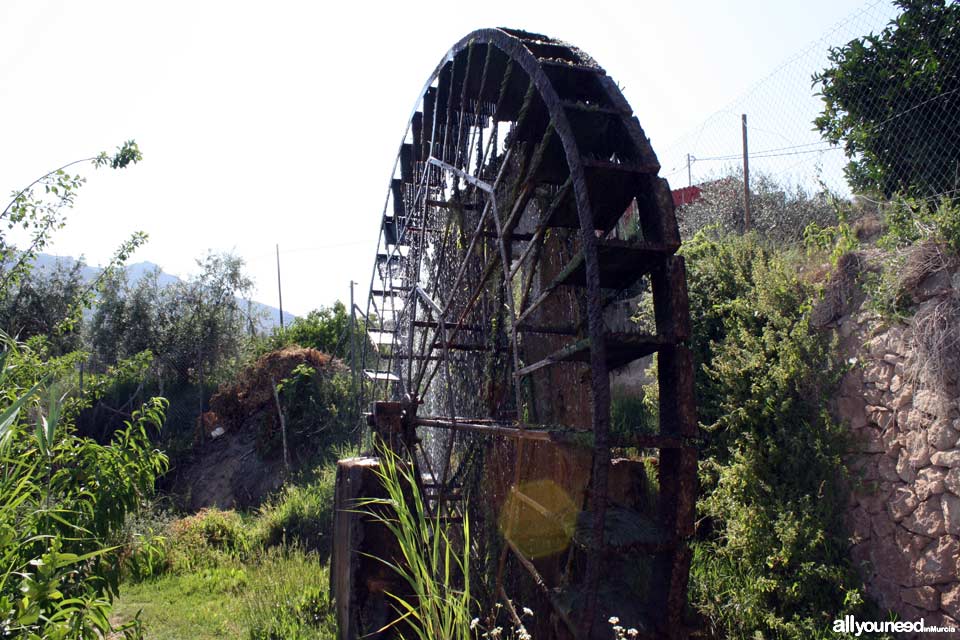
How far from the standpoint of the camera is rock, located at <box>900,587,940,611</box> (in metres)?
3.92

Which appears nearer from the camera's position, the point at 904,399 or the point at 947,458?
the point at 947,458

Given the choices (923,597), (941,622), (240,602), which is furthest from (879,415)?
(240,602)

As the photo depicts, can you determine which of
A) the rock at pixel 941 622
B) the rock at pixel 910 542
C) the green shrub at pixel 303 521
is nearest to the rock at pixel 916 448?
the rock at pixel 910 542

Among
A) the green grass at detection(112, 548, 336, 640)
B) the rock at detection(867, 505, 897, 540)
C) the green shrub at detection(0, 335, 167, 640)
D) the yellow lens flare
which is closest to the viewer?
the green shrub at detection(0, 335, 167, 640)

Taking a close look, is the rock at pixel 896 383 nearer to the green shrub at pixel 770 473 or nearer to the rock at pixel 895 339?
the rock at pixel 895 339

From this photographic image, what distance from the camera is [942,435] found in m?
3.99

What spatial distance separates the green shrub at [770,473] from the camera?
4.38 meters

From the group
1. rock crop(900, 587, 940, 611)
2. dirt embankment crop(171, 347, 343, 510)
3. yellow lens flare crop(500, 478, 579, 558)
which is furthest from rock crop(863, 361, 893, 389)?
dirt embankment crop(171, 347, 343, 510)

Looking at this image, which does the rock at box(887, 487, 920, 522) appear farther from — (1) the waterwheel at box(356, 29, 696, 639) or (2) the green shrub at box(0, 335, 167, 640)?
(2) the green shrub at box(0, 335, 167, 640)

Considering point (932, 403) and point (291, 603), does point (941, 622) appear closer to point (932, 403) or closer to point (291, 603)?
point (932, 403)

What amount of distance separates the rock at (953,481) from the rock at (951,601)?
51 centimetres

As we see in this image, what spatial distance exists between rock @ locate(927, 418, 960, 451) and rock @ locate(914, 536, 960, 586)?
51cm

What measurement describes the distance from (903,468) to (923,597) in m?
0.73

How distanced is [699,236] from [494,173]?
247 cm
